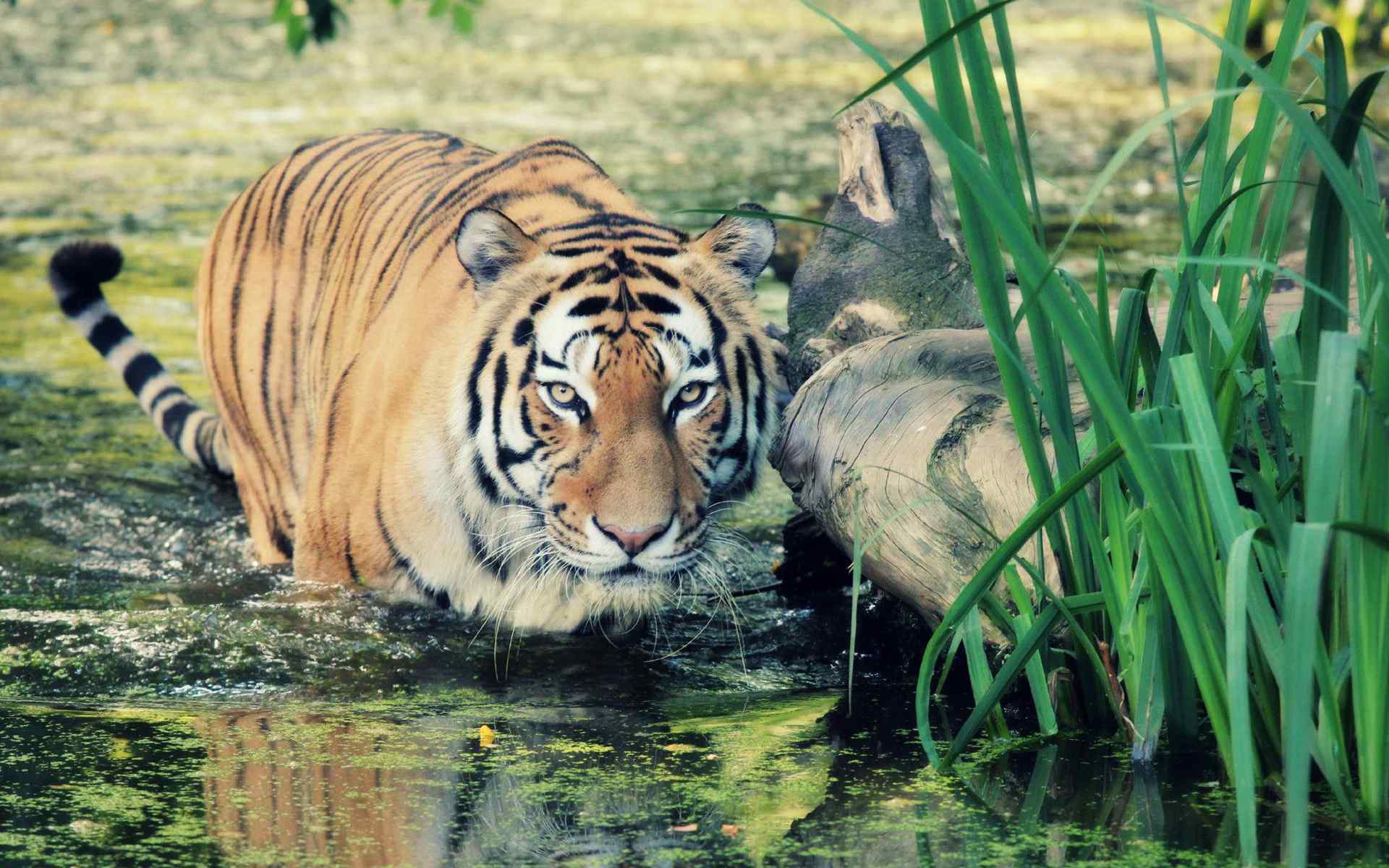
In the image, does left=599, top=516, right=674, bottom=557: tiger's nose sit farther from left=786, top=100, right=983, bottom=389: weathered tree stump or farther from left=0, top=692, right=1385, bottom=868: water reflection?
left=786, top=100, right=983, bottom=389: weathered tree stump

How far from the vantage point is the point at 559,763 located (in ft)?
7.99

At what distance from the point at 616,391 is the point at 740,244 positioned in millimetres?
424

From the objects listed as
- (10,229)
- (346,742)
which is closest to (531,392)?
(346,742)

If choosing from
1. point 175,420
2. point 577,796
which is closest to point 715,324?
point 577,796

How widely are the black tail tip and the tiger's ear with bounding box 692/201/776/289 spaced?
184 cm

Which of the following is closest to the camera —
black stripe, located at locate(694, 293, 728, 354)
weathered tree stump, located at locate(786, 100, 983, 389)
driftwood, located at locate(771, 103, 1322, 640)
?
driftwood, located at locate(771, 103, 1322, 640)

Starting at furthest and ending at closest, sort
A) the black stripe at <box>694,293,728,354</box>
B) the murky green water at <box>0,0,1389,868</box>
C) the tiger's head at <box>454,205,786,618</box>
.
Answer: the black stripe at <box>694,293,728,354</box> < the tiger's head at <box>454,205,786,618</box> < the murky green water at <box>0,0,1389,868</box>

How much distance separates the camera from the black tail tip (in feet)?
13.8

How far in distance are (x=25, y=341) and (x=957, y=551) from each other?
14.6 ft

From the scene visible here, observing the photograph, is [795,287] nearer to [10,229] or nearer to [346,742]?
[346,742]

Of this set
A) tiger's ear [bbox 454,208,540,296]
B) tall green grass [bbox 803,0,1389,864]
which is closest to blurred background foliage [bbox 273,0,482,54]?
tiger's ear [bbox 454,208,540,296]

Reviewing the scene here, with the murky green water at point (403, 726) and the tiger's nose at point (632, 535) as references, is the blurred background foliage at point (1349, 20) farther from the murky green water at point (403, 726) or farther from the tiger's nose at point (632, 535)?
the tiger's nose at point (632, 535)

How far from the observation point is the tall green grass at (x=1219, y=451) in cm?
175

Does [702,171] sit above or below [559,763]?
above
